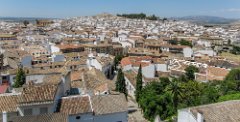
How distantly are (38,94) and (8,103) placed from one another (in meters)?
2.60

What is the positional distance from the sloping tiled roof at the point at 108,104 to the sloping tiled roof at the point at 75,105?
61 cm

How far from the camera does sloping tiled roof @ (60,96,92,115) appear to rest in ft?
93.8

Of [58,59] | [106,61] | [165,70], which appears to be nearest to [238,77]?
[165,70]

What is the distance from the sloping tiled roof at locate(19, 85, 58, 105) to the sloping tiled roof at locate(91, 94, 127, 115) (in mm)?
3871

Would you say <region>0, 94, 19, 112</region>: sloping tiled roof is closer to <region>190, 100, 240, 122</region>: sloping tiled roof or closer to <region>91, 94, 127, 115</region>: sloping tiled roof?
<region>91, 94, 127, 115</region>: sloping tiled roof

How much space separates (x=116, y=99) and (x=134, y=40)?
80.4 m

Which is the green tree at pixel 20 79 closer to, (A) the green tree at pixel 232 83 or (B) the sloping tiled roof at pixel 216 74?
(A) the green tree at pixel 232 83

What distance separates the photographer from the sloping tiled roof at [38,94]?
1061 inches

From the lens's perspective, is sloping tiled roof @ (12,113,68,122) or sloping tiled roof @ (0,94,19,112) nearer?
sloping tiled roof @ (12,113,68,122)

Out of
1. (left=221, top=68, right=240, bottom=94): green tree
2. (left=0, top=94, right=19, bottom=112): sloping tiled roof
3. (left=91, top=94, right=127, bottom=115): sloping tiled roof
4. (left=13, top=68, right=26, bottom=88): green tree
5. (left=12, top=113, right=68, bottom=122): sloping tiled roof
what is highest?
(left=12, top=113, right=68, bottom=122): sloping tiled roof

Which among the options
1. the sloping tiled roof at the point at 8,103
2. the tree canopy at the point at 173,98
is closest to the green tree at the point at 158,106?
the tree canopy at the point at 173,98

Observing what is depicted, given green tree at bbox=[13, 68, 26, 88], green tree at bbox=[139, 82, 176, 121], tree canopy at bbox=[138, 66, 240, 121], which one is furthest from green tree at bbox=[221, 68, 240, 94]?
green tree at bbox=[13, 68, 26, 88]

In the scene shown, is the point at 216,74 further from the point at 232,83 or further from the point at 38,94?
the point at 38,94

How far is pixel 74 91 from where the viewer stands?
1506 inches
